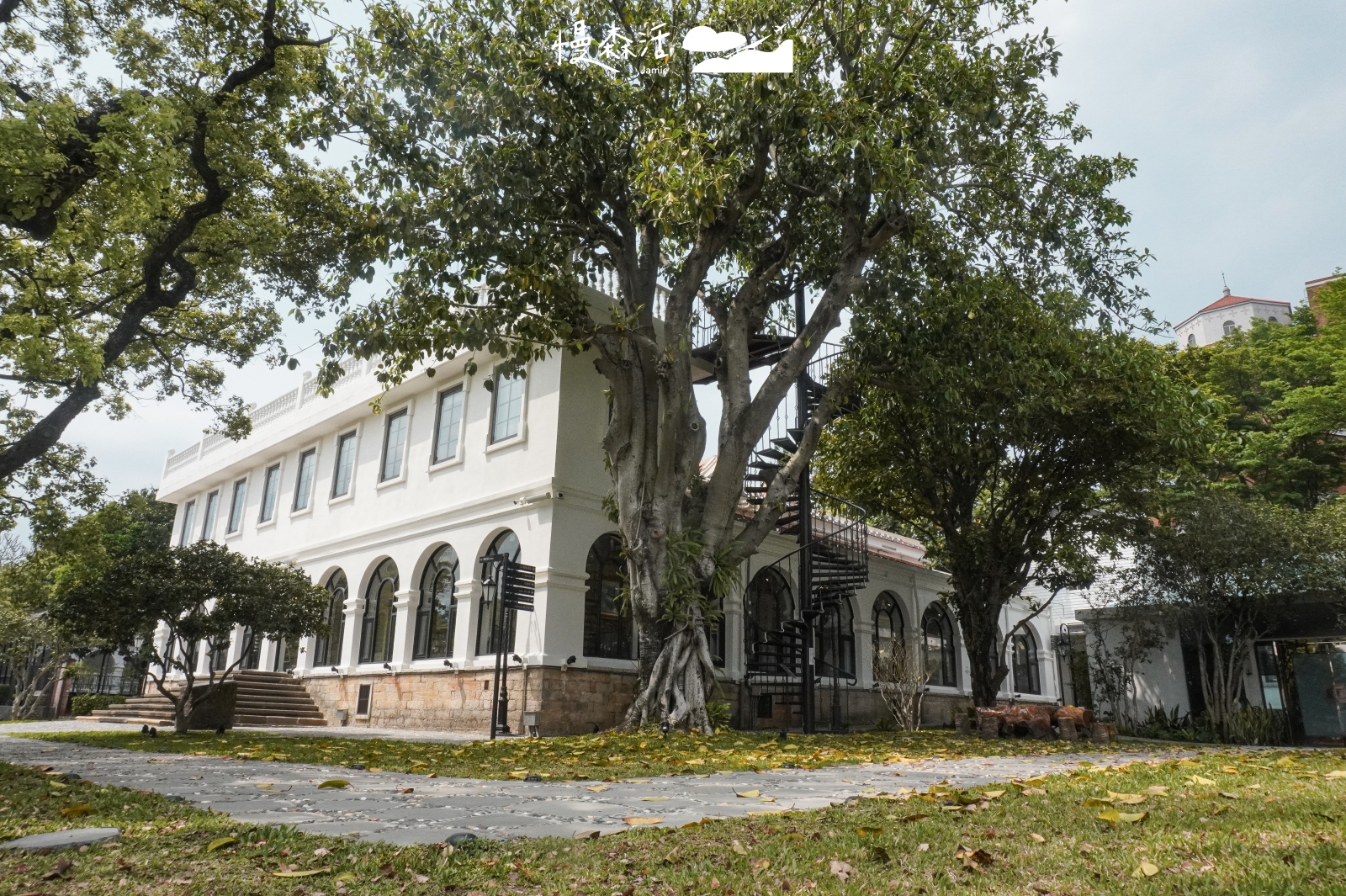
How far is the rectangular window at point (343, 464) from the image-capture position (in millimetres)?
21516

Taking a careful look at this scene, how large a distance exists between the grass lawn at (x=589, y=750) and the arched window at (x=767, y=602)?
16.0 feet

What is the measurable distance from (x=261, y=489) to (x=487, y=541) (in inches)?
454

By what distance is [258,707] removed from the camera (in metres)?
18.3

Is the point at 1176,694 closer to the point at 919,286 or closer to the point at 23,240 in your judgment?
the point at 919,286

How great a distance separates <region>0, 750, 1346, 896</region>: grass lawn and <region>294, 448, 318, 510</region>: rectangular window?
62.5 ft

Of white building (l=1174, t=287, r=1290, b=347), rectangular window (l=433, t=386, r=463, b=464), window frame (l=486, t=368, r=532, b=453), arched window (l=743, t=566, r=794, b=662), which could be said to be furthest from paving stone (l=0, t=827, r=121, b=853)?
white building (l=1174, t=287, r=1290, b=347)

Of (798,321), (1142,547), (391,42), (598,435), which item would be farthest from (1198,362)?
(391,42)

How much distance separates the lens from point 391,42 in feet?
39.2

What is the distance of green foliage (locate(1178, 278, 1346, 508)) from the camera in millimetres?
22312

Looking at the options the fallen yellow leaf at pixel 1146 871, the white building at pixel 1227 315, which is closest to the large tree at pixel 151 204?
the fallen yellow leaf at pixel 1146 871

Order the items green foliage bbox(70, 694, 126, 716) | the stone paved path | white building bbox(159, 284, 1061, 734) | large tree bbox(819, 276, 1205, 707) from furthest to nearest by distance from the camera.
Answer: green foliage bbox(70, 694, 126, 716)
white building bbox(159, 284, 1061, 734)
large tree bbox(819, 276, 1205, 707)
the stone paved path

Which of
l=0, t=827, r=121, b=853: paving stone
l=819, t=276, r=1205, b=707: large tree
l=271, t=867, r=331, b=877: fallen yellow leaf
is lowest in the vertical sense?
l=271, t=867, r=331, b=877: fallen yellow leaf

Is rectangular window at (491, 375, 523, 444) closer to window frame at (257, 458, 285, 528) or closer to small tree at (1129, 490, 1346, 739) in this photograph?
window frame at (257, 458, 285, 528)

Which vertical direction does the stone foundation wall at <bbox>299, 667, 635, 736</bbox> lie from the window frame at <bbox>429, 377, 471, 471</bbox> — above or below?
below
